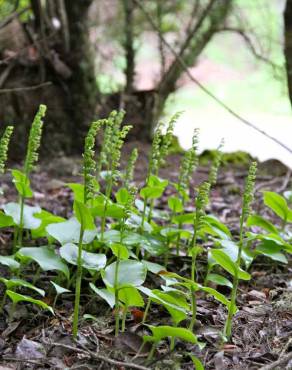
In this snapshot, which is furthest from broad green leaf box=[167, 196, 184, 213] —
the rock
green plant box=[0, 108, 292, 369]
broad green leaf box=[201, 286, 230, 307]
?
the rock

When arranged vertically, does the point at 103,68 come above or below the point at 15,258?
above

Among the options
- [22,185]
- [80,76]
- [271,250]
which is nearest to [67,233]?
[22,185]

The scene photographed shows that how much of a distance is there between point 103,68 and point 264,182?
1.67 metres

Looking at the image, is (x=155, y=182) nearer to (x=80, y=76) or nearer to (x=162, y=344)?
(x=162, y=344)

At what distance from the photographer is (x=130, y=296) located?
5.36ft

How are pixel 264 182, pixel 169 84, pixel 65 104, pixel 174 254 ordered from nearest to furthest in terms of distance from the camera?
1. pixel 174 254
2. pixel 264 182
3. pixel 65 104
4. pixel 169 84

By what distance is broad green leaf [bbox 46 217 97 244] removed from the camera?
1.92m

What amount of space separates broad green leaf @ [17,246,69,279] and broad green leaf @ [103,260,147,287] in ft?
0.77

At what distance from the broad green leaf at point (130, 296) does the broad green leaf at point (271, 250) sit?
637 mm

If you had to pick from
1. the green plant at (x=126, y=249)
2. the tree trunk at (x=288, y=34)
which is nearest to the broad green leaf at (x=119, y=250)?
the green plant at (x=126, y=249)

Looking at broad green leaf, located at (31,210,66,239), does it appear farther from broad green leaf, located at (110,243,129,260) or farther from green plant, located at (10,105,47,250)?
broad green leaf, located at (110,243,129,260)

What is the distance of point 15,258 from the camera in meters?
2.02

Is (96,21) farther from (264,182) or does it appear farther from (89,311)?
(89,311)

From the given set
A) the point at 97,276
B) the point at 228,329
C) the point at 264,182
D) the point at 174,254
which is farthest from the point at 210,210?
the point at 228,329
